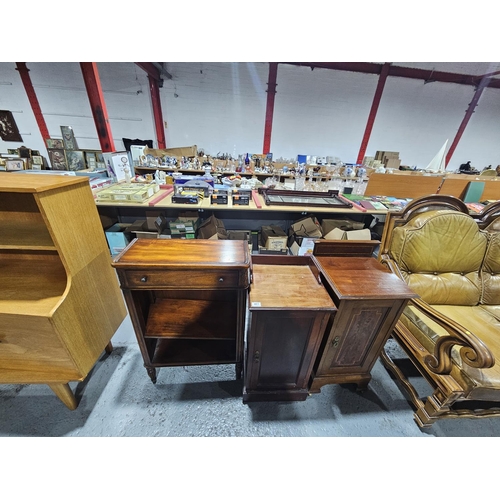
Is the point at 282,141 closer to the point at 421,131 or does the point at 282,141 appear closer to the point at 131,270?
the point at 421,131

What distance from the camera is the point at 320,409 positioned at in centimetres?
129

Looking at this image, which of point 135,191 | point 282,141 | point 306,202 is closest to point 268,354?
point 306,202

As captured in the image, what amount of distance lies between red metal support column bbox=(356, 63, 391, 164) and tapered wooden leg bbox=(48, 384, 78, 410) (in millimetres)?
6758

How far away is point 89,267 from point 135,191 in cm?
131

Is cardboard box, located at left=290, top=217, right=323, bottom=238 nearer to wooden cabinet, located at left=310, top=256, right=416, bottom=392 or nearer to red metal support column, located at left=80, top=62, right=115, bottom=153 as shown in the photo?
wooden cabinet, located at left=310, top=256, right=416, bottom=392

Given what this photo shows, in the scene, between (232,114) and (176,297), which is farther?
(232,114)

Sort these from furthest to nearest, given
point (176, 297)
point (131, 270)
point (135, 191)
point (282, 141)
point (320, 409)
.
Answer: point (282, 141) → point (135, 191) → point (176, 297) → point (320, 409) → point (131, 270)

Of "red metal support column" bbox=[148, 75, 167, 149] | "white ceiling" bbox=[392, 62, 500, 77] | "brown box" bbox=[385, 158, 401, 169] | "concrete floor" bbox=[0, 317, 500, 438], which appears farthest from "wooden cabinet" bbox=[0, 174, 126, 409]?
"white ceiling" bbox=[392, 62, 500, 77]

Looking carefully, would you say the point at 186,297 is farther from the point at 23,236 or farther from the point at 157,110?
the point at 157,110

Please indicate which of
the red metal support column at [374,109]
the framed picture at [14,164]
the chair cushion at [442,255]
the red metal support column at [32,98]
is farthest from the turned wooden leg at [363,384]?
the red metal support column at [32,98]

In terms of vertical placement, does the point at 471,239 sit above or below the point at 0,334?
above

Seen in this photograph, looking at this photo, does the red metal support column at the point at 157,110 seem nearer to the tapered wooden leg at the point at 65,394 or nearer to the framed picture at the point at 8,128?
the framed picture at the point at 8,128

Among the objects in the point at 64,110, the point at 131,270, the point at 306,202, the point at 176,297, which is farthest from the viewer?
the point at 64,110

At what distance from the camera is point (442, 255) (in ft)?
4.87
